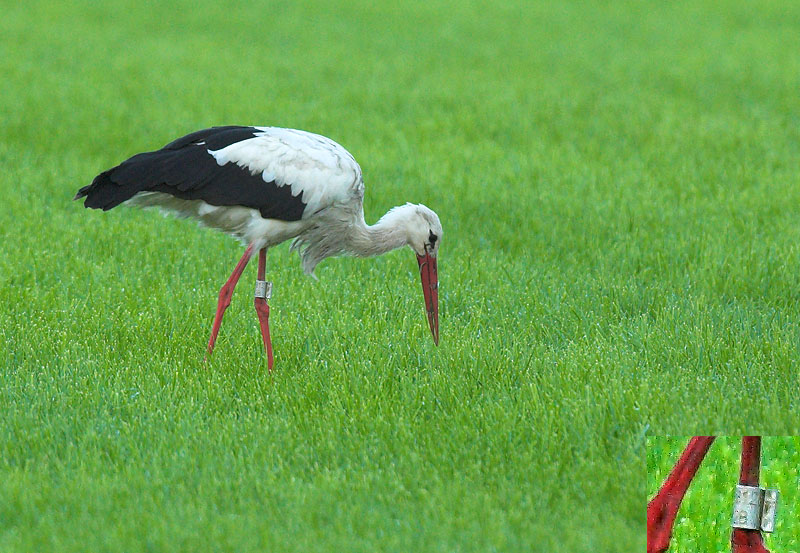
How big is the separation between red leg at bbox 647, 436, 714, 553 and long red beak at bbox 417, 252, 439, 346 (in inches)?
98.2

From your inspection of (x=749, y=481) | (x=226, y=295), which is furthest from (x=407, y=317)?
(x=749, y=481)

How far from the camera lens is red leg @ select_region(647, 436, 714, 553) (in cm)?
396

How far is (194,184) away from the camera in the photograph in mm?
6109

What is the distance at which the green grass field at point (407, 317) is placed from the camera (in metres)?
4.67

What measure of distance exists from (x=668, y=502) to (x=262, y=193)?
3100 millimetres

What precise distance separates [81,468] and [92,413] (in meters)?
0.68

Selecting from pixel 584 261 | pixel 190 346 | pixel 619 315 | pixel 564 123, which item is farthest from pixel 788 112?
pixel 190 346

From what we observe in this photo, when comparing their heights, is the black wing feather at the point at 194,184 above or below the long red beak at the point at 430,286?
above

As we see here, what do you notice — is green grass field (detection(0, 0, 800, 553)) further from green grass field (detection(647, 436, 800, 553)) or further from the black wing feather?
the black wing feather

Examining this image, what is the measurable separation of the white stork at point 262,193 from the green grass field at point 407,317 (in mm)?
584

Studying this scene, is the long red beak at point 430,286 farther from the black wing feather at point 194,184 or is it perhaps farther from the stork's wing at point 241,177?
the black wing feather at point 194,184

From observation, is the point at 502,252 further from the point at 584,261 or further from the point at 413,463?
the point at 413,463

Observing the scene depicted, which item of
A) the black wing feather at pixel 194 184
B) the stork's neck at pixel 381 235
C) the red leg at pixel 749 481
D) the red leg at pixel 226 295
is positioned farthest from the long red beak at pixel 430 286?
the red leg at pixel 749 481

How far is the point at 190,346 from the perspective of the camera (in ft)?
21.4
